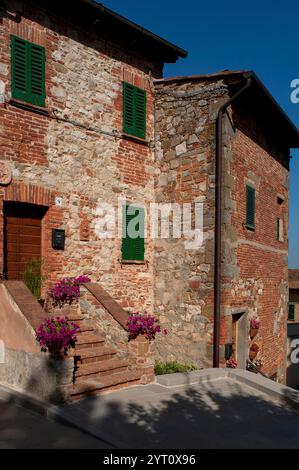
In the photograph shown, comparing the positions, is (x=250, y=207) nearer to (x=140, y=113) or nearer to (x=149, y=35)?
(x=140, y=113)

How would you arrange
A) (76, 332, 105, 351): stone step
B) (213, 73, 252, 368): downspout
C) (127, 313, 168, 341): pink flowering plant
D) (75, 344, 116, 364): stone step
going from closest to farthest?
(75, 344, 116, 364): stone step < (127, 313, 168, 341): pink flowering plant < (76, 332, 105, 351): stone step < (213, 73, 252, 368): downspout

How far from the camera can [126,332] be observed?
7199mm

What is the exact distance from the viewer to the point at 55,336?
5684mm

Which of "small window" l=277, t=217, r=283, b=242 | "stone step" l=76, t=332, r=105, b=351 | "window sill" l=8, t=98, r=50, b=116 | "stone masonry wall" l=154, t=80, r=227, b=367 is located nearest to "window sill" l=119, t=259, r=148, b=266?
"stone masonry wall" l=154, t=80, r=227, b=367

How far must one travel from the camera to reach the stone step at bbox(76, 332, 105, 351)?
729cm

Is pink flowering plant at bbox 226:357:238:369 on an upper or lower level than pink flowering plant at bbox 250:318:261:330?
lower

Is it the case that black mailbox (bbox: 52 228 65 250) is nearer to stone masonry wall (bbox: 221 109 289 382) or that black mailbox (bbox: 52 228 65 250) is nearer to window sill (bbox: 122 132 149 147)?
window sill (bbox: 122 132 149 147)

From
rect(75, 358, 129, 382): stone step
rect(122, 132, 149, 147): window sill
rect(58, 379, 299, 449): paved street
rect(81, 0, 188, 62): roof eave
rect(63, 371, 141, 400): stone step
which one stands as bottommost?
rect(58, 379, 299, 449): paved street

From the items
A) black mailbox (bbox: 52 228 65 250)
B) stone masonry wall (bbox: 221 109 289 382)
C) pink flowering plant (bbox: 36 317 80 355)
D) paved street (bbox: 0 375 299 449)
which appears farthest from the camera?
stone masonry wall (bbox: 221 109 289 382)

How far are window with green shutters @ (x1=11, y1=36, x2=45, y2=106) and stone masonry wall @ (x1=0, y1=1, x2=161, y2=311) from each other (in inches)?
5.0

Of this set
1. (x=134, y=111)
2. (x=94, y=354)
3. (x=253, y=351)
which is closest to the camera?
(x=94, y=354)

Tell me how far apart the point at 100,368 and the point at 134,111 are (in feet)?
19.4

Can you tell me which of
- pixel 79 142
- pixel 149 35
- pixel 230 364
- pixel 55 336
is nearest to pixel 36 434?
pixel 55 336

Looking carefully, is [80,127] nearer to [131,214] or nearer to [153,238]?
[131,214]
